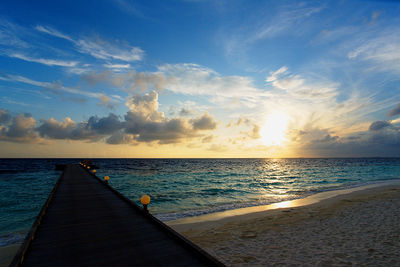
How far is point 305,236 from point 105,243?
801cm

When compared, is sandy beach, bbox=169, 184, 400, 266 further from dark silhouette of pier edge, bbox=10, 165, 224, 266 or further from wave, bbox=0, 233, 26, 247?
wave, bbox=0, 233, 26, 247

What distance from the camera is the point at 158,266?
4.41 meters

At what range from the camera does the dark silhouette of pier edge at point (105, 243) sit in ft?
15.2

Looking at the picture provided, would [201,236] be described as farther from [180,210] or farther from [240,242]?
[180,210]

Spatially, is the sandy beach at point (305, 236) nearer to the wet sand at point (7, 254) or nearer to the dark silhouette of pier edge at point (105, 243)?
the dark silhouette of pier edge at point (105, 243)

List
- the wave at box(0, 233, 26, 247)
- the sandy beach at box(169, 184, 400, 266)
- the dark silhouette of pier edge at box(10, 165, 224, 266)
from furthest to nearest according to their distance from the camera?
1. the wave at box(0, 233, 26, 247)
2. the sandy beach at box(169, 184, 400, 266)
3. the dark silhouette of pier edge at box(10, 165, 224, 266)

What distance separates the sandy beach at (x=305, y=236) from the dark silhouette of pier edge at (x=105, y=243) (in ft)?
7.98

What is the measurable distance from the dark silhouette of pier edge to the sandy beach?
2.43m

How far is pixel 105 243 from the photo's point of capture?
219 inches

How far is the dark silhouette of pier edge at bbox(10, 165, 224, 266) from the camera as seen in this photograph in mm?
4621

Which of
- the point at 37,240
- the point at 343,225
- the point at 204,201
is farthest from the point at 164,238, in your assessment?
the point at 204,201

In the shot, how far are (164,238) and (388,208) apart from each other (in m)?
14.9

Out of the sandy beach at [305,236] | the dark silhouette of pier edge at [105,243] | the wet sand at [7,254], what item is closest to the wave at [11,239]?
the wet sand at [7,254]

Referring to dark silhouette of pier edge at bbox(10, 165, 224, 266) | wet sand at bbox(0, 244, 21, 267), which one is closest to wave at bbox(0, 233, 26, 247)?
wet sand at bbox(0, 244, 21, 267)
